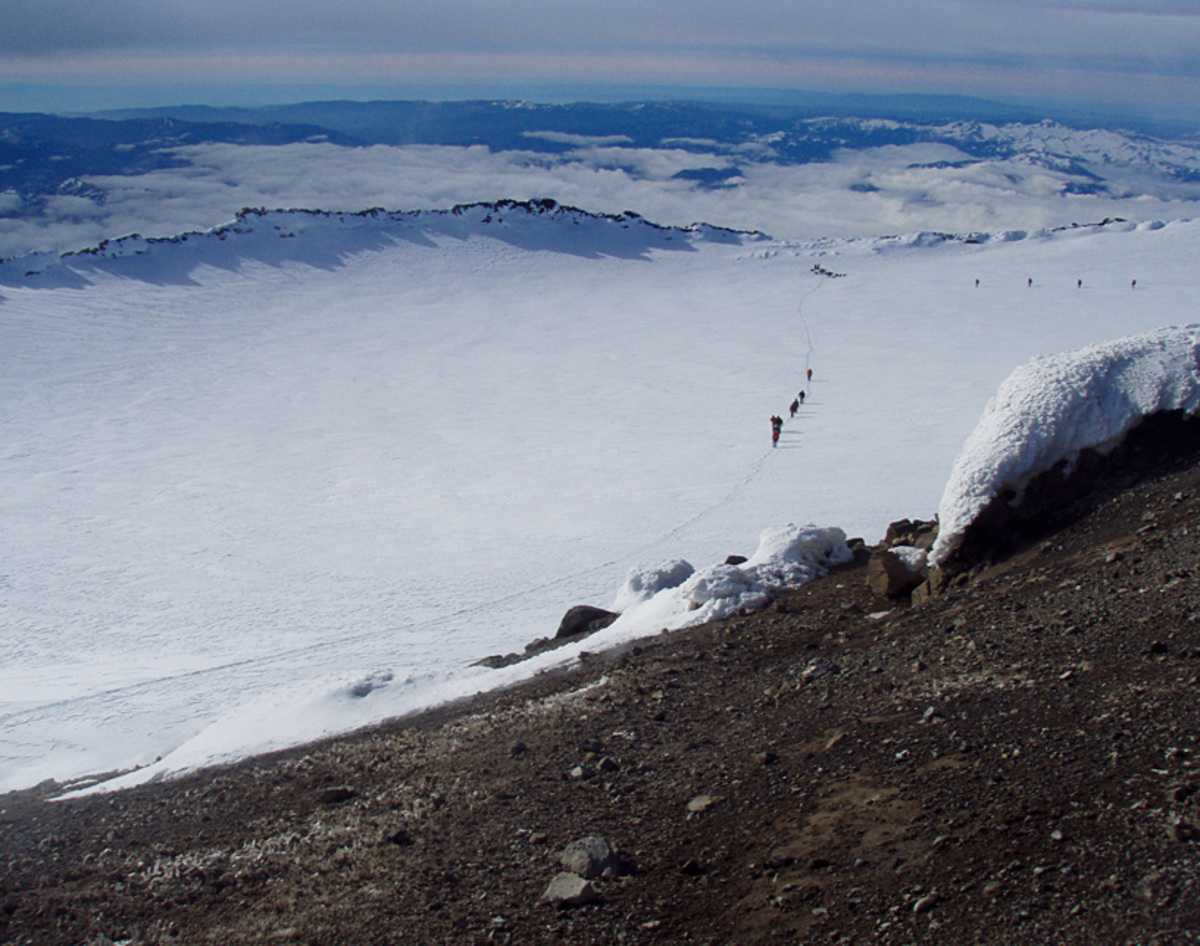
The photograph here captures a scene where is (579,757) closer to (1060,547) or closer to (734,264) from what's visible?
(1060,547)

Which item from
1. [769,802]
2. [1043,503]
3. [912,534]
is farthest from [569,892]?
[912,534]

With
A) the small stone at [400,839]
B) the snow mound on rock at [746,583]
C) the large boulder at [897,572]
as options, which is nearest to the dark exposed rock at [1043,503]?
the large boulder at [897,572]

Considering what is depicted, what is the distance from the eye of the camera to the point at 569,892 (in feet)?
21.0

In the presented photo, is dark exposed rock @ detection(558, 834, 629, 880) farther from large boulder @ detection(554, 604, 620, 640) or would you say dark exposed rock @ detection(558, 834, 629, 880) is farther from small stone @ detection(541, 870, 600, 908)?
large boulder @ detection(554, 604, 620, 640)

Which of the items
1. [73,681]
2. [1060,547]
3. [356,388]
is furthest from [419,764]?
[356,388]

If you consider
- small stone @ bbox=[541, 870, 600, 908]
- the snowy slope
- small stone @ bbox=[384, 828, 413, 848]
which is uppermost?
small stone @ bbox=[541, 870, 600, 908]

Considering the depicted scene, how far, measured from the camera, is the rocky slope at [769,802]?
5742 millimetres

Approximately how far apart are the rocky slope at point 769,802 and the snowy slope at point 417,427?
2266mm

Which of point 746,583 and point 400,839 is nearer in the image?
point 400,839

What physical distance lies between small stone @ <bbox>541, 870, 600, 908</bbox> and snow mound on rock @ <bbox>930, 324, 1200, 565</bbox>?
516cm

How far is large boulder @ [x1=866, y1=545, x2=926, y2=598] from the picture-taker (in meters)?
10.6

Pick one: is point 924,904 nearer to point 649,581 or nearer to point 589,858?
point 589,858

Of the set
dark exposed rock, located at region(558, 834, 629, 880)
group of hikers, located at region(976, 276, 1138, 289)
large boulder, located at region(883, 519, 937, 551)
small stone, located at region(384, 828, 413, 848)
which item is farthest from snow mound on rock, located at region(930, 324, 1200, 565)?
group of hikers, located at region(976, 276, 1138, 289)

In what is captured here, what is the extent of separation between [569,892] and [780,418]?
92.2 ft
